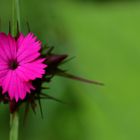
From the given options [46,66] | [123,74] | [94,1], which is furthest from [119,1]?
[46,66]

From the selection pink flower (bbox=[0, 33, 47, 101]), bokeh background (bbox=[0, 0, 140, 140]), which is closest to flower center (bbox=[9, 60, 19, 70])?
pink flower (bbox=[0, 33, 47, 101])

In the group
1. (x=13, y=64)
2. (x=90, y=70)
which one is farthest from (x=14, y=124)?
(x=90, y=70)

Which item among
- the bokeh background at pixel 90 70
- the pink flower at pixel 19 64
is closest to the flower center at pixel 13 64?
the pink flower at pixel 19 64

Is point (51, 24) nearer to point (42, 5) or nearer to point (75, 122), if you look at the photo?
point (42, 5)

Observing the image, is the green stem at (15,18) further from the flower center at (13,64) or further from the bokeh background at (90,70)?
the bokeh background at (90,70)

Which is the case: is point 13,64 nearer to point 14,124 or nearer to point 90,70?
point 14,124

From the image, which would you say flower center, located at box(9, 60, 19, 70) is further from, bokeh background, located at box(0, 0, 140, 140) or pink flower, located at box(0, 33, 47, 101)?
bokeh background, located at box(0, 0, 140, 140)
